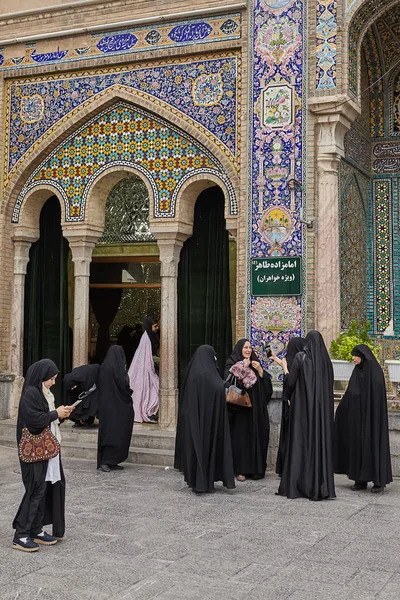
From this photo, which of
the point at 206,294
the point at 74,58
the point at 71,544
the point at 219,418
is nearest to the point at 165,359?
the point at 206,294

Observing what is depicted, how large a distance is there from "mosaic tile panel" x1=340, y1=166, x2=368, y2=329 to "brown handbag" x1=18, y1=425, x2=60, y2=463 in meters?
4.68

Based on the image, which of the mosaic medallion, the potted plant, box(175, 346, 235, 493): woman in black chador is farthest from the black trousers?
the mosaic medallion

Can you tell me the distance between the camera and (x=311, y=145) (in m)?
8.42

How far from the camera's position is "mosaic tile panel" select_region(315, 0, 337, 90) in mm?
8359

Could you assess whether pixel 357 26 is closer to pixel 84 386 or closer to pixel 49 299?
pixel 84 386

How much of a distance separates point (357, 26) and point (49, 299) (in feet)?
17.1

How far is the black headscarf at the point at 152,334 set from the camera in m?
10.0

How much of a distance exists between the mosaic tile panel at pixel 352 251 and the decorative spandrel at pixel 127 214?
282 cm

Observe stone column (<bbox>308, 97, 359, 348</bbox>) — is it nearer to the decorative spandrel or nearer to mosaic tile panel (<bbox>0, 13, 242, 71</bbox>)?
mosaic tile panel (<bbox>0, 13, 242, 71</bbox>)

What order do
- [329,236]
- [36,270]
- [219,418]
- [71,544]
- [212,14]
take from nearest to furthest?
[71,544]
[219,418]
[329,236]
[212,14]
[36,270]

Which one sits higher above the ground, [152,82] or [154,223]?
[152,82]

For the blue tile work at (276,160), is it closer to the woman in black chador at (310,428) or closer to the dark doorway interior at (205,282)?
the dark doorway interior at (205,282)

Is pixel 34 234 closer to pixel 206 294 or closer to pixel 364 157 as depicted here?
pixel 206 294

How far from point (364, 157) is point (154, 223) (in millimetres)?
2632
